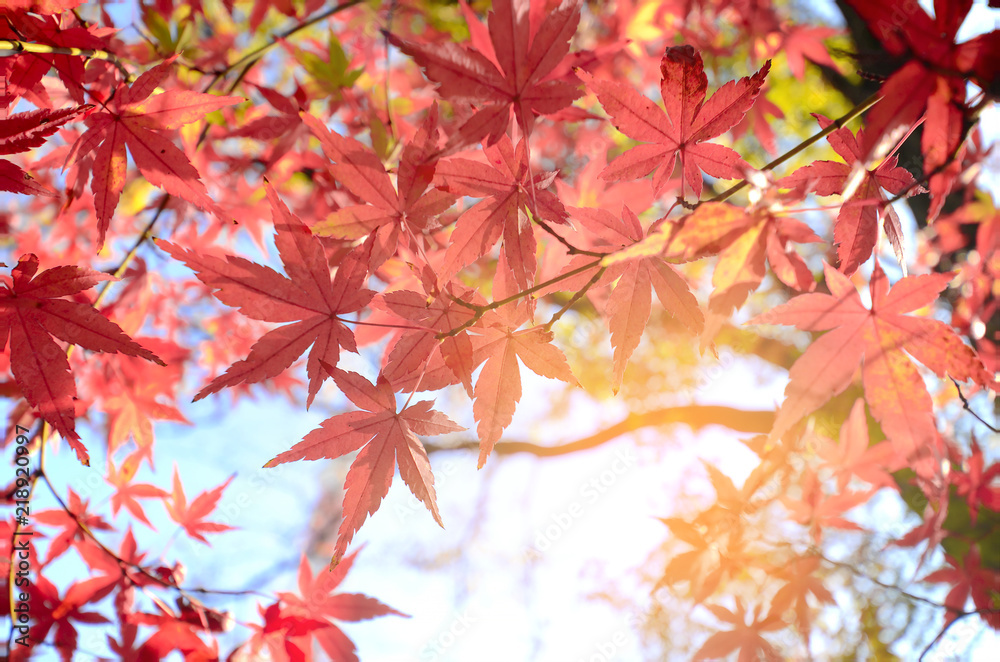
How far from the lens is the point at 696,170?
2.40ft

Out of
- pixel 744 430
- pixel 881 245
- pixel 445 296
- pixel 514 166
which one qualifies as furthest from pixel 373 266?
pixel 744 430

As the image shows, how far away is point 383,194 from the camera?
0.71m

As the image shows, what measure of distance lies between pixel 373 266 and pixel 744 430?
3595mm

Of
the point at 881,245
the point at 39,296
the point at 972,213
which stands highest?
the point at 972,213

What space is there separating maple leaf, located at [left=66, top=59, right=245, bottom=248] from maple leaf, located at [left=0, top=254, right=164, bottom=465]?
11 cm

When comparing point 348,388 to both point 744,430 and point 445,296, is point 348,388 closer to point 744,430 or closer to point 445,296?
point 445,296

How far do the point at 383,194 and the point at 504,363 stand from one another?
312 millimetres

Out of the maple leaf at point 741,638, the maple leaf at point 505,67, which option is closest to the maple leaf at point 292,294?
the maple leaf at point 505,67

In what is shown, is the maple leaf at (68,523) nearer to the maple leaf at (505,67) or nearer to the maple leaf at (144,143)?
the maple leaf at (144,143)

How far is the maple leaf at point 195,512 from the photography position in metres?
1.32

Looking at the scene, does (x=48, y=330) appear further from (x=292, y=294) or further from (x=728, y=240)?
(x=728, y=240)

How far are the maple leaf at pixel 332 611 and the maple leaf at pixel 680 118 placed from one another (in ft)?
3.38

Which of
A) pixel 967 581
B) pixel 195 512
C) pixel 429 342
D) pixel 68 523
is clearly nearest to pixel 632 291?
pixel 429 342

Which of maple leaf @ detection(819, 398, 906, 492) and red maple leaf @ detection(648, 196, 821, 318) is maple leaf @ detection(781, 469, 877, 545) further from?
red maple leaf @ detection(648, 196, 821, 318)
